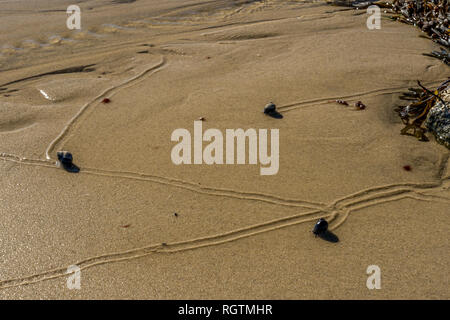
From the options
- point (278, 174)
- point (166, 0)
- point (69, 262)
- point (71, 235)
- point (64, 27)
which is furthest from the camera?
point (166, 0)

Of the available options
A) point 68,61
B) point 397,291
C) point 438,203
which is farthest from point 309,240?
point 68,61

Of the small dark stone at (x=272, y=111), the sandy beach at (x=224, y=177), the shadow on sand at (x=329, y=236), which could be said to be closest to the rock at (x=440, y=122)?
the sandy beach at (x=224, y=177)

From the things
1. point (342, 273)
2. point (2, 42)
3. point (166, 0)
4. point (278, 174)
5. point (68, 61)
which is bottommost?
point (342, 273)

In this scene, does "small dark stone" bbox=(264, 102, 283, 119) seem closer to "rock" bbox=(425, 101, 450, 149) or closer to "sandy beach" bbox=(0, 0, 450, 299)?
"sandy beach" bbox=(0, 0, 450, 299)

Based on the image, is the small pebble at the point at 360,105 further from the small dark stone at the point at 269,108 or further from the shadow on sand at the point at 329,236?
the shadow on sand at the point at 329,236

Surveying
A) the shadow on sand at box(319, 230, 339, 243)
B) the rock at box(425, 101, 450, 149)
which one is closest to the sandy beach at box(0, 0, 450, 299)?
the shadow on sand at box(319, 230, 339, 243)

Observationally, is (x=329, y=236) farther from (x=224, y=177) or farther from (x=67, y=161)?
(x=67, y=161)

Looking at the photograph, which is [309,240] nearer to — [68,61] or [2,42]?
[68,61]
